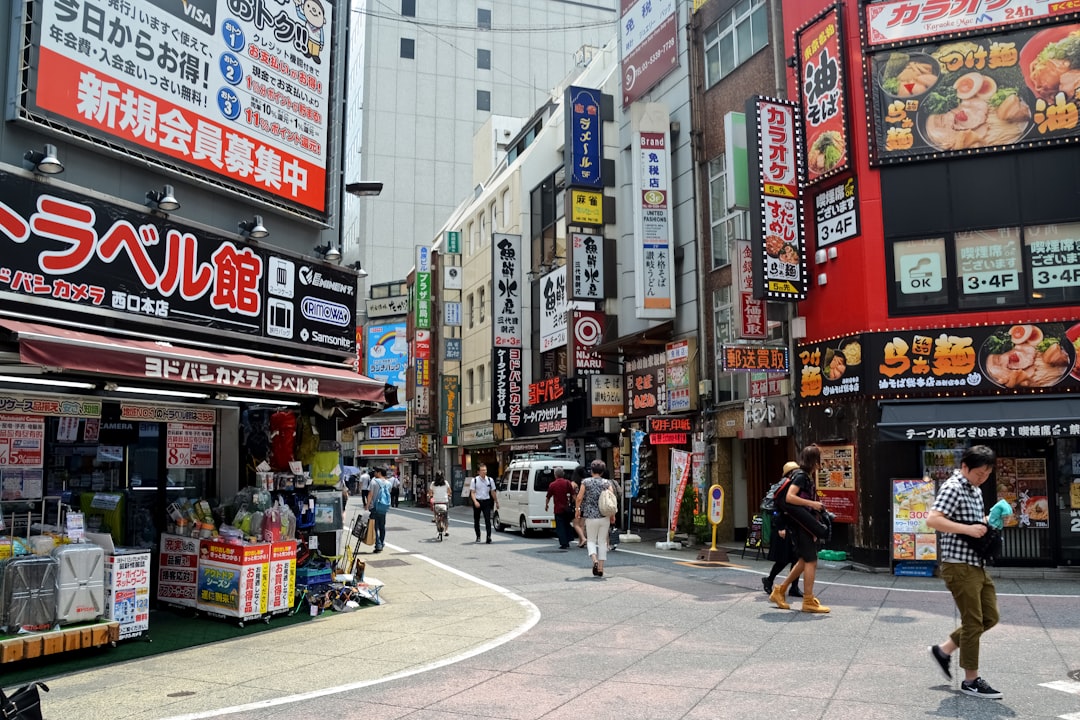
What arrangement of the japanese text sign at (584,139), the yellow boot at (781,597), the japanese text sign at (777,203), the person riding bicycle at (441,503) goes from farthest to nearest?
1. the japanese text sign at (584,139)
2. the person riding bicycle at (441,503)
3. the japanese text sign at (777,203)
4. the yellow boot at (781,597)

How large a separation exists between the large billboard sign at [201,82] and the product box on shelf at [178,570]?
174 inches

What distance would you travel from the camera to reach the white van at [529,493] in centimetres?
2248

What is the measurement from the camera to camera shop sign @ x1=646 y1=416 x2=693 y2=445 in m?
22.0

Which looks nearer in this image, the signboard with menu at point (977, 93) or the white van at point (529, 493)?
the signboard with menu at point (977, 93)

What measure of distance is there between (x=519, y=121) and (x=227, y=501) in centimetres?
4740

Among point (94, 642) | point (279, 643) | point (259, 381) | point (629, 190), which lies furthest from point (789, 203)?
point (94, 642)

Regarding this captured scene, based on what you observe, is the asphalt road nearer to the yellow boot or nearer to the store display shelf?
the yellow boot

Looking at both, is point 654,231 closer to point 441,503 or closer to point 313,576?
point 441,503

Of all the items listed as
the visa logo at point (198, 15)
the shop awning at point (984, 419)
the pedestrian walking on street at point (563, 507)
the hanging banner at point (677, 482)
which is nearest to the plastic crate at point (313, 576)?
the visa logo at point (198, 15)

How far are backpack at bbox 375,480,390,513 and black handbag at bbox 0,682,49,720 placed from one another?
42.3ft

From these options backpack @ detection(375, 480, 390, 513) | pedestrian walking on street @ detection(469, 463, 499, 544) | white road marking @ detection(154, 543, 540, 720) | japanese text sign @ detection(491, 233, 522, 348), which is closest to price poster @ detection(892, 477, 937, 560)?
white road marking @ detection(154, 543, 540, 720)

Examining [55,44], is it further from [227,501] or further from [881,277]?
[881,277]

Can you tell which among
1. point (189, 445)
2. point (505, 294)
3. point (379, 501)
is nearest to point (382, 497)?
point (379, 501)

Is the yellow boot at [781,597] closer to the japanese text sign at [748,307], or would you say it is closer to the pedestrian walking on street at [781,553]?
the pedestrian walking on street at [781,553]
